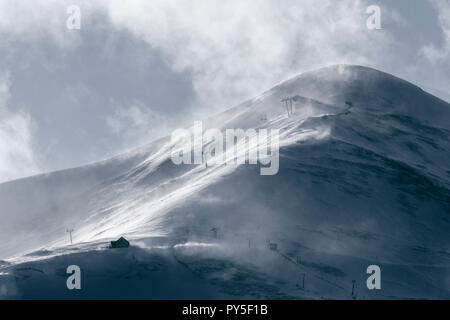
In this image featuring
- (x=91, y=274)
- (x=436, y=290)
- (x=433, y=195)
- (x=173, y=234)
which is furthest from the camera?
(x=433, y=195)

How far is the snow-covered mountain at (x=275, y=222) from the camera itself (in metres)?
97.4

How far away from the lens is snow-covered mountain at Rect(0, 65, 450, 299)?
9738 cm

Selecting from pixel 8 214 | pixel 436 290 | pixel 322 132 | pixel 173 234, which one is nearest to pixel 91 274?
pixel 173 234

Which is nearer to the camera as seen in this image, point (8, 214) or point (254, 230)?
point (254, 230)

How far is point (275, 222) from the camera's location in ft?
399

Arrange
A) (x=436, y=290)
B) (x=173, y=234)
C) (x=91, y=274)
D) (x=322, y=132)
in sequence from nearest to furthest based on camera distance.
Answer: (x=91, y=274)
(x=436, y=290)
(x=173, y=234)
(x=322, y=132)

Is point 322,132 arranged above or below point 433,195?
above

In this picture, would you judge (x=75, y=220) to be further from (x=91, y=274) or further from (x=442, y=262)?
(x=442, y=262)
